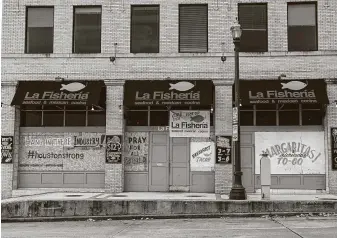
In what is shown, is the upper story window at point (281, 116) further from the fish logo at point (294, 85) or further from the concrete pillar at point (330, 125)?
the fish logo at point (294, 85)

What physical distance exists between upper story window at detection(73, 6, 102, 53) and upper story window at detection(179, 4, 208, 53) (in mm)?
3374

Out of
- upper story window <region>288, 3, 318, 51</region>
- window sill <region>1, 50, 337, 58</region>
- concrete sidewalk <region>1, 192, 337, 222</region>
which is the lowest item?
concrete sidewalk <region>1, 192, 337, 222</region>

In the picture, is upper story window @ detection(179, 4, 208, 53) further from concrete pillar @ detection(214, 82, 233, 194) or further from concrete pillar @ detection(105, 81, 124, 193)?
concrete pillar @ detection(105, 81, 124, 193)

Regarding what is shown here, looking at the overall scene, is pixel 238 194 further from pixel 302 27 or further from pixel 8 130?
pixel 8 130

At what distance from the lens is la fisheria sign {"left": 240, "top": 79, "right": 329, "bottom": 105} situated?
17.1 metres

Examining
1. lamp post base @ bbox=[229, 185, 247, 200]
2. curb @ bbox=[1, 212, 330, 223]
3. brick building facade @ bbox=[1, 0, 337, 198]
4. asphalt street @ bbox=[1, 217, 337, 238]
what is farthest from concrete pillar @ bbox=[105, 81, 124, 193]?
lamp post base @ bbox=[229, 185, 247, 200]

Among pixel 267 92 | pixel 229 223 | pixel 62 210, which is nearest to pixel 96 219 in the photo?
pixel 62 210

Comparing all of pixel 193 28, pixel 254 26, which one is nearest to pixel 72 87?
pixel 193 28

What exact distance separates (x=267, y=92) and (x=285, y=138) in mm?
2130

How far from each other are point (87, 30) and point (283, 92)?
822cm

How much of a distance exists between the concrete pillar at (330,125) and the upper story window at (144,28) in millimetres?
7079

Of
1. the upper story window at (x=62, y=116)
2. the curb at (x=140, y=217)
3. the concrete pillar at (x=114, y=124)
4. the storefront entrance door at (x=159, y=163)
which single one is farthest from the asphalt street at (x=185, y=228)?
the upper story window at (x=62, y=116)

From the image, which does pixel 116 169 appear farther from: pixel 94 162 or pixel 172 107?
pixel 172 107

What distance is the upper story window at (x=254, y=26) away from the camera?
60.2 feet
